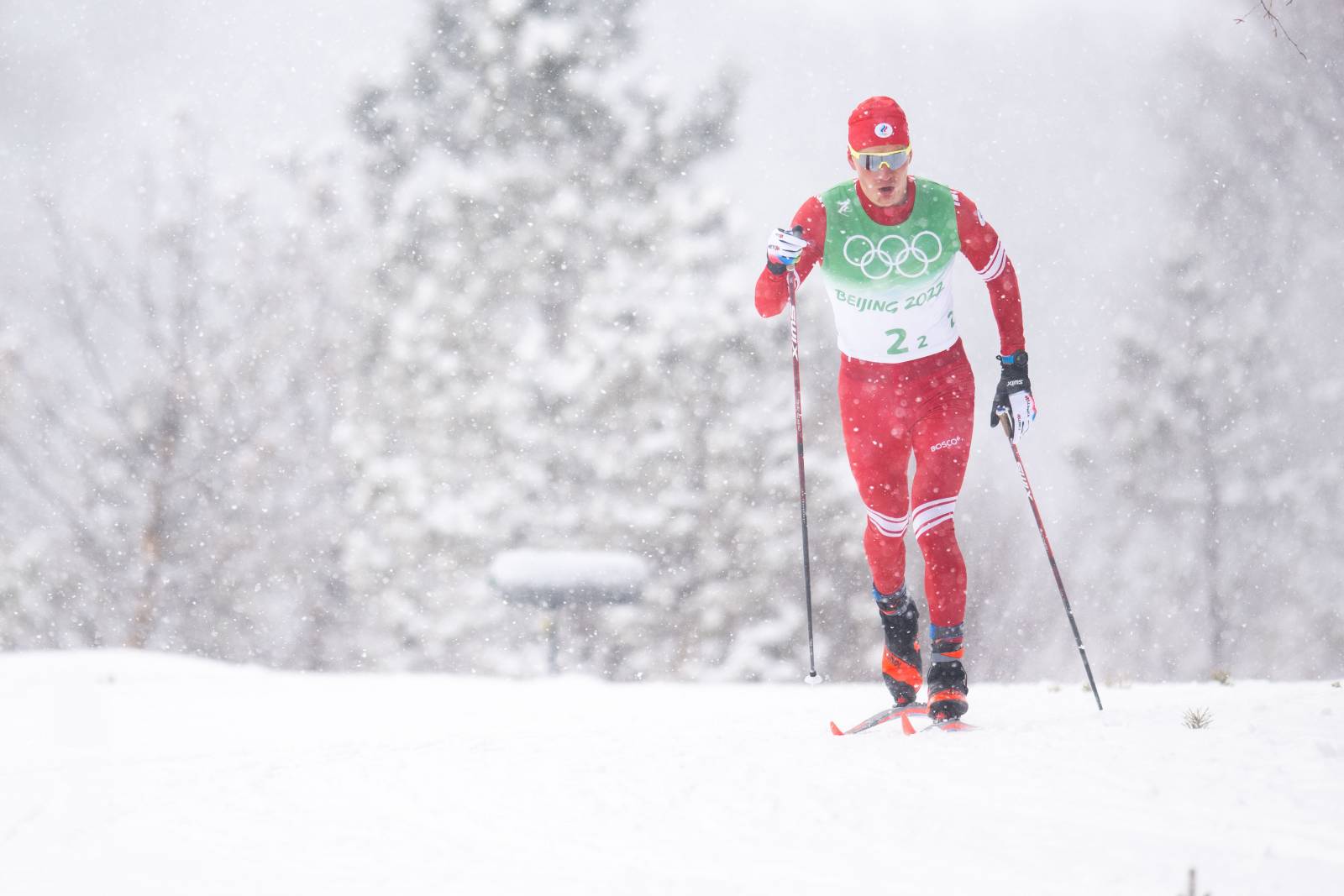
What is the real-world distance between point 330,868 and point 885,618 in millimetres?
3018

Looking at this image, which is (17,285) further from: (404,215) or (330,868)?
(330,868)

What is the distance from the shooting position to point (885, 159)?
437 centimetres

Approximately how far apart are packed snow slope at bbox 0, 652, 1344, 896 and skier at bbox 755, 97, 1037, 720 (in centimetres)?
63

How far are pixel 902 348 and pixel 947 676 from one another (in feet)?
4.89

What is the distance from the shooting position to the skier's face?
4.39 m

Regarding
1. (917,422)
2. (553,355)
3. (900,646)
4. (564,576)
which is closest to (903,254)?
(917,422)

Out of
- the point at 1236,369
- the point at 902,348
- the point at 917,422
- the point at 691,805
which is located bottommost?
the point at 1236,369

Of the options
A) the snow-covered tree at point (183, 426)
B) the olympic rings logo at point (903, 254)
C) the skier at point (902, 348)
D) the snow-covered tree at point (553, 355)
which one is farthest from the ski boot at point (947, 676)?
the snow-covered tree at point (183, 426)

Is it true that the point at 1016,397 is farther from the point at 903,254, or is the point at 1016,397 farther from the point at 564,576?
the point at 564,576

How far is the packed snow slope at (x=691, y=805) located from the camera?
231 cm

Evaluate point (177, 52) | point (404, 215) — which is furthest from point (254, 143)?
point (177, 52)

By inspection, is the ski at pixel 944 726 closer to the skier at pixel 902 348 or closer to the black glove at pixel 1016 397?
the skier at pixel 902 348

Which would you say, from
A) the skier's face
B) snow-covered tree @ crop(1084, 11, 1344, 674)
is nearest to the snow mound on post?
the skier's face

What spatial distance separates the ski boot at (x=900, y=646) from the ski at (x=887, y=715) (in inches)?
2.3
